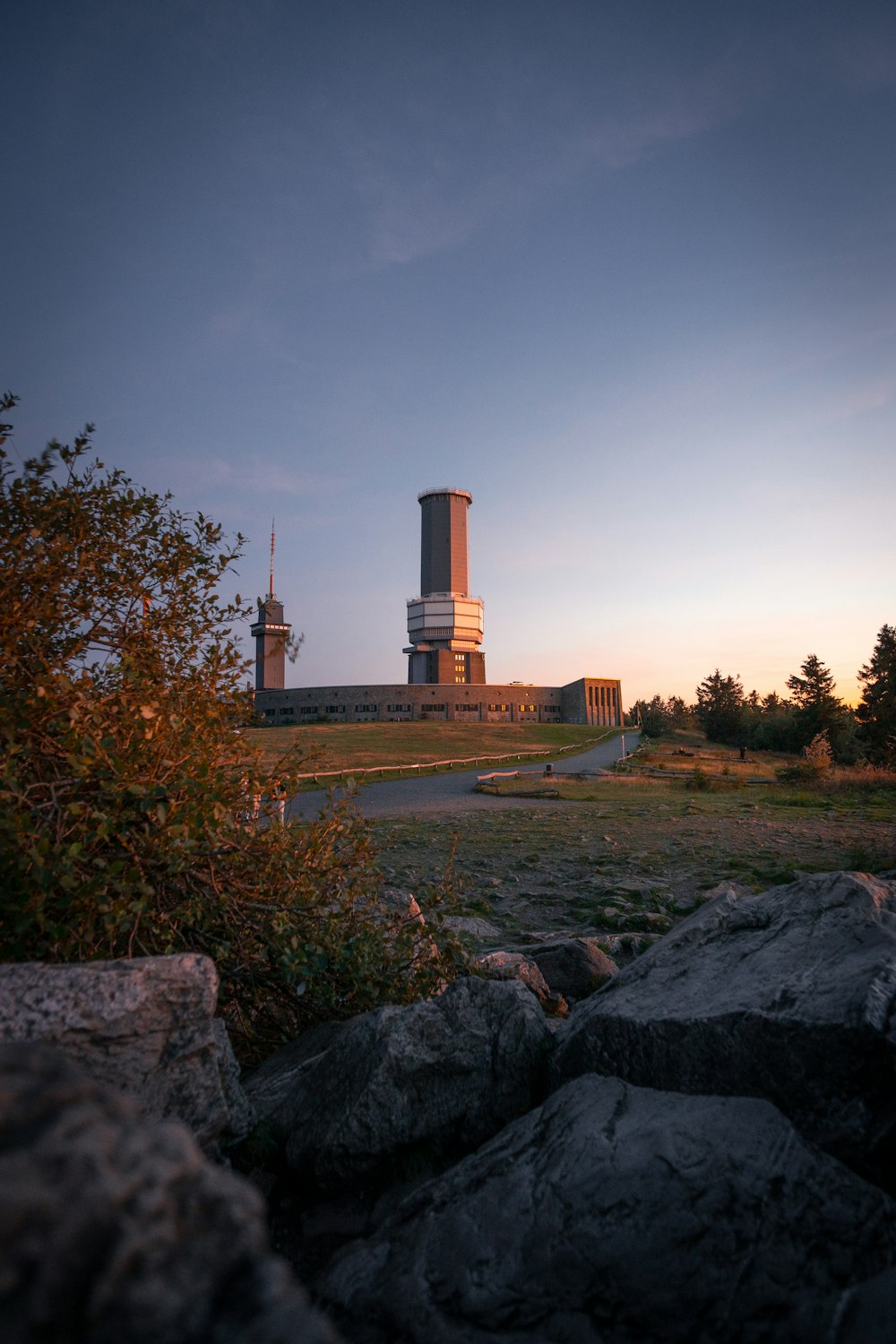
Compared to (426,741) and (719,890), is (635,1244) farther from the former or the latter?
(426,741)

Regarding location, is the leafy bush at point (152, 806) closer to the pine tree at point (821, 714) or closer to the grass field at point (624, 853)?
the grass field at point (624, 853)

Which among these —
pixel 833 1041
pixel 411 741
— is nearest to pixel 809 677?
pixel 411 741

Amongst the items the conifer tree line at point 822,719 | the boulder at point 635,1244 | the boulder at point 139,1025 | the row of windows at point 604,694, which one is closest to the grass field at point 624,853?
the boulder at point 139,1025

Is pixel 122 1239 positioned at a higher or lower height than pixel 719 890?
higher

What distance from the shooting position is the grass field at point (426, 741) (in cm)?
5597

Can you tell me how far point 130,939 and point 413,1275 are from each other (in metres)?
2.16

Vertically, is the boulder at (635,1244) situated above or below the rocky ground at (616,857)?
above

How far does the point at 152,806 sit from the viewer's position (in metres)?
4.38

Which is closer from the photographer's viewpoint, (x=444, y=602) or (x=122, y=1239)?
(x=122, y=1239)

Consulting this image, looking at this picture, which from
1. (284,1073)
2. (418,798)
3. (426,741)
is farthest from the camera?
(426,741)

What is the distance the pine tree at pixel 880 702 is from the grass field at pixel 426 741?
2658 cm

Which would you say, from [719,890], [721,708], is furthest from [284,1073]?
[721,708]

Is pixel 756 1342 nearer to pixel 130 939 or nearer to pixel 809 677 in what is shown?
pixel 130 939

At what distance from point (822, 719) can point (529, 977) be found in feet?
208
